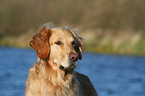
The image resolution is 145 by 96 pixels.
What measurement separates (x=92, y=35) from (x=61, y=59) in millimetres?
27785

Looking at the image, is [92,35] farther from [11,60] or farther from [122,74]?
[122,74]

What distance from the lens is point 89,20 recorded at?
131 ft

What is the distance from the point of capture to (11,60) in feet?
87.6

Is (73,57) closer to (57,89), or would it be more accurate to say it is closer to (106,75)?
(57,89)

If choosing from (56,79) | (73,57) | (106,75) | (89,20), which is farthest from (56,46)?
(89,20)

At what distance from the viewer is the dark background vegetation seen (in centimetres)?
3053

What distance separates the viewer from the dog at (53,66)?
4637mm

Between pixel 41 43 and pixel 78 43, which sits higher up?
pixel 78 43

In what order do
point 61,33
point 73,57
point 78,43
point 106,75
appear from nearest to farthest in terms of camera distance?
point 73,57 → point 61,33 → point 78,43 → point 106,75

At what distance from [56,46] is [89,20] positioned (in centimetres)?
3538

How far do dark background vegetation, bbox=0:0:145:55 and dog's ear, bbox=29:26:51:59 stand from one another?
79.1 ft

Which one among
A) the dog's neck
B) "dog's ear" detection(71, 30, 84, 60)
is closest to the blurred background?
"dog's ear" detection(71, 30, 84, 60)

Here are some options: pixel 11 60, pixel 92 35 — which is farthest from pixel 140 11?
pixel 11 60

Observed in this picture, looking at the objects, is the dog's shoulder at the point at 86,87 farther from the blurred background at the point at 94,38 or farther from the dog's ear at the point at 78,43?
the blurred background at the point at 94,38
